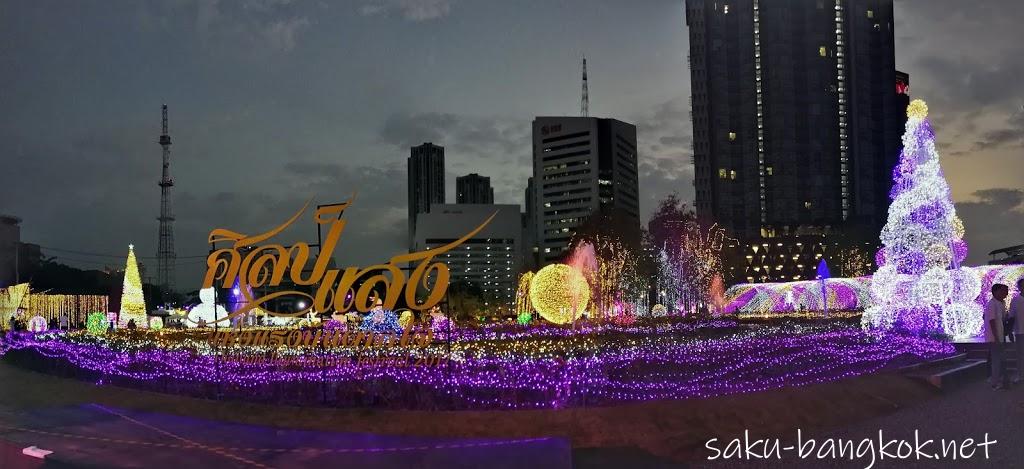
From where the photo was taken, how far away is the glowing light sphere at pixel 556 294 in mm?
29172

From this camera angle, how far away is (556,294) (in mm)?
29359

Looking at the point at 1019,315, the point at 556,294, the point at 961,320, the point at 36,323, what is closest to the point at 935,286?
the point at 961,320

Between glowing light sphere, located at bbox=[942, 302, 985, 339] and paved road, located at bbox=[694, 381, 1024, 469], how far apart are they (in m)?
10.1

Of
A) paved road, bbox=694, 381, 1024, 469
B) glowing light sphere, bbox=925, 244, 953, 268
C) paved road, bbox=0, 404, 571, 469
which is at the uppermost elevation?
glowing light sphere, bbox=925, 244, 953, 268

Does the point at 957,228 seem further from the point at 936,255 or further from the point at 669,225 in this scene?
the point at 669,225

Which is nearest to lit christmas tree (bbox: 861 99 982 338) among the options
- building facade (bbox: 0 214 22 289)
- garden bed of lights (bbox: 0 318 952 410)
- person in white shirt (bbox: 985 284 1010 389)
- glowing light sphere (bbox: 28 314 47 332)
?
garden bed of lights (bbox: 0 318 952 410)

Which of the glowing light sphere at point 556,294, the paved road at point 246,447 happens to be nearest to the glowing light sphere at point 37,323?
the glowing light sphere at point 556,294

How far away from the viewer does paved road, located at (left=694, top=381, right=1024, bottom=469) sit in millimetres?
9086

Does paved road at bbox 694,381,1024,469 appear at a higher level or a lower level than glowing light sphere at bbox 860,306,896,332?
lower

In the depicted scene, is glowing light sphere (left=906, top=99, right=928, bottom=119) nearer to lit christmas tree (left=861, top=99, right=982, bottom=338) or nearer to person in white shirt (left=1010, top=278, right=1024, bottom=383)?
lit christmas tree (left=861, top=99, right=982, bottom=338)

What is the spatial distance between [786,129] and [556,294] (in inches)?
3902

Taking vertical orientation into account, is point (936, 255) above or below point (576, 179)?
below

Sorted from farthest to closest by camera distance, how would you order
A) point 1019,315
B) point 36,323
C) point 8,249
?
point 8,249 < point 36,323 < point 1019,315

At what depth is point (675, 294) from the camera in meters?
66.1
